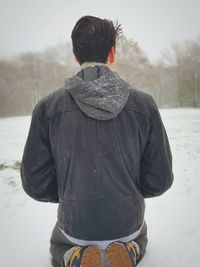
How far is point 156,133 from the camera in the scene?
1185mm

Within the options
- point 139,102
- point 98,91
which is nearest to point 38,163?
point 98,91

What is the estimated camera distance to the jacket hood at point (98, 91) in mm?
1036

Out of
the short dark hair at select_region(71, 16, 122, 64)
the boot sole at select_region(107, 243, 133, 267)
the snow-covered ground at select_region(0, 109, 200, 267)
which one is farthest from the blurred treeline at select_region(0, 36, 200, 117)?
the boot sole at select_region(107, 243, 133, 267)

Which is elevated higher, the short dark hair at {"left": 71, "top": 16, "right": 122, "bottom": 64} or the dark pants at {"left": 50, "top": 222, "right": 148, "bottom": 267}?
the short dark hair at {"left": 71, "top": 16, "right": 122, "bottom": 64}

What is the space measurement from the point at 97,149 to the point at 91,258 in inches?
20.6

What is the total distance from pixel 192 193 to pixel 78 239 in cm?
215

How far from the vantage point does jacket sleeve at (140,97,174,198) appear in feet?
3.85

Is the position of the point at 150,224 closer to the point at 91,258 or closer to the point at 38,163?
the point at 91,258

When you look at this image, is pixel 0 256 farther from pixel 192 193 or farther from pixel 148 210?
pixel 192 193

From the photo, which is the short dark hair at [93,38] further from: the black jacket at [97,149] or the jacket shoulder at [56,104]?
the jacket shoulder at [56,104]

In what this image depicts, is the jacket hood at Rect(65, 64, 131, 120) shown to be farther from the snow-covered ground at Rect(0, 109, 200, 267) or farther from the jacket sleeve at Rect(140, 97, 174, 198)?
the snow-covered ground at Rect(0, 109, 200, 267)

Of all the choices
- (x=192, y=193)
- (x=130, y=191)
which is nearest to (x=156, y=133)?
(x=130, y=191)

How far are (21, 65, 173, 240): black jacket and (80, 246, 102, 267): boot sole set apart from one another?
9cm

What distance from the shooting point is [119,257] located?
44.3 inches
